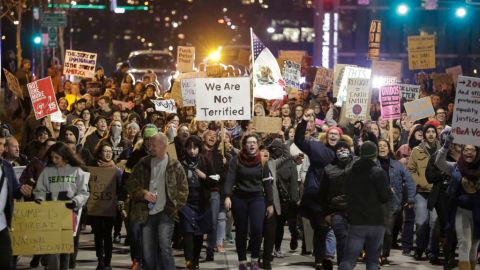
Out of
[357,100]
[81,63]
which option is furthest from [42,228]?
[81,63]

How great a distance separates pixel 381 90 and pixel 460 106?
20.0ft

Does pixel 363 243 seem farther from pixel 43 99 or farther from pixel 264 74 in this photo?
pixel 264 74

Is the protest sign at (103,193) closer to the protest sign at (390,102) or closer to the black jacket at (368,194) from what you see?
the black jacket at (368,194)

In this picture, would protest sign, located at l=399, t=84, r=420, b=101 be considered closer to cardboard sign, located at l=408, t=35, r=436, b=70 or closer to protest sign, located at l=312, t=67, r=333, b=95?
protest sign, located at l=312, t=67, r=333, b=95

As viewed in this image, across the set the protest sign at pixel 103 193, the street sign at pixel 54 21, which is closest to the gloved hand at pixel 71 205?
the protest sign at pixel 103 193

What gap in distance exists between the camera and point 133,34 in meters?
117

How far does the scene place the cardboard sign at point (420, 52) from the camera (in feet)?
84.8

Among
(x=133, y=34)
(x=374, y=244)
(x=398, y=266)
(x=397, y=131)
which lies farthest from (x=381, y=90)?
(x=133, y=34)

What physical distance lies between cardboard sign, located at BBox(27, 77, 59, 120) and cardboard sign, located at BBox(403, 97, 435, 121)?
627cm

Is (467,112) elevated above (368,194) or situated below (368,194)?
above

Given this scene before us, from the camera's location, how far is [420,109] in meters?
19.1

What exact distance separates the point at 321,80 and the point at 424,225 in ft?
33.0

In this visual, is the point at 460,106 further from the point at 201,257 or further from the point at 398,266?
the point at 201,257

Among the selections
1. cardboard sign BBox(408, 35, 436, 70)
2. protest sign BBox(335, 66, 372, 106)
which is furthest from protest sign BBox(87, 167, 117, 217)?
cardboard sign BBox(408, 35, 436, 70)
